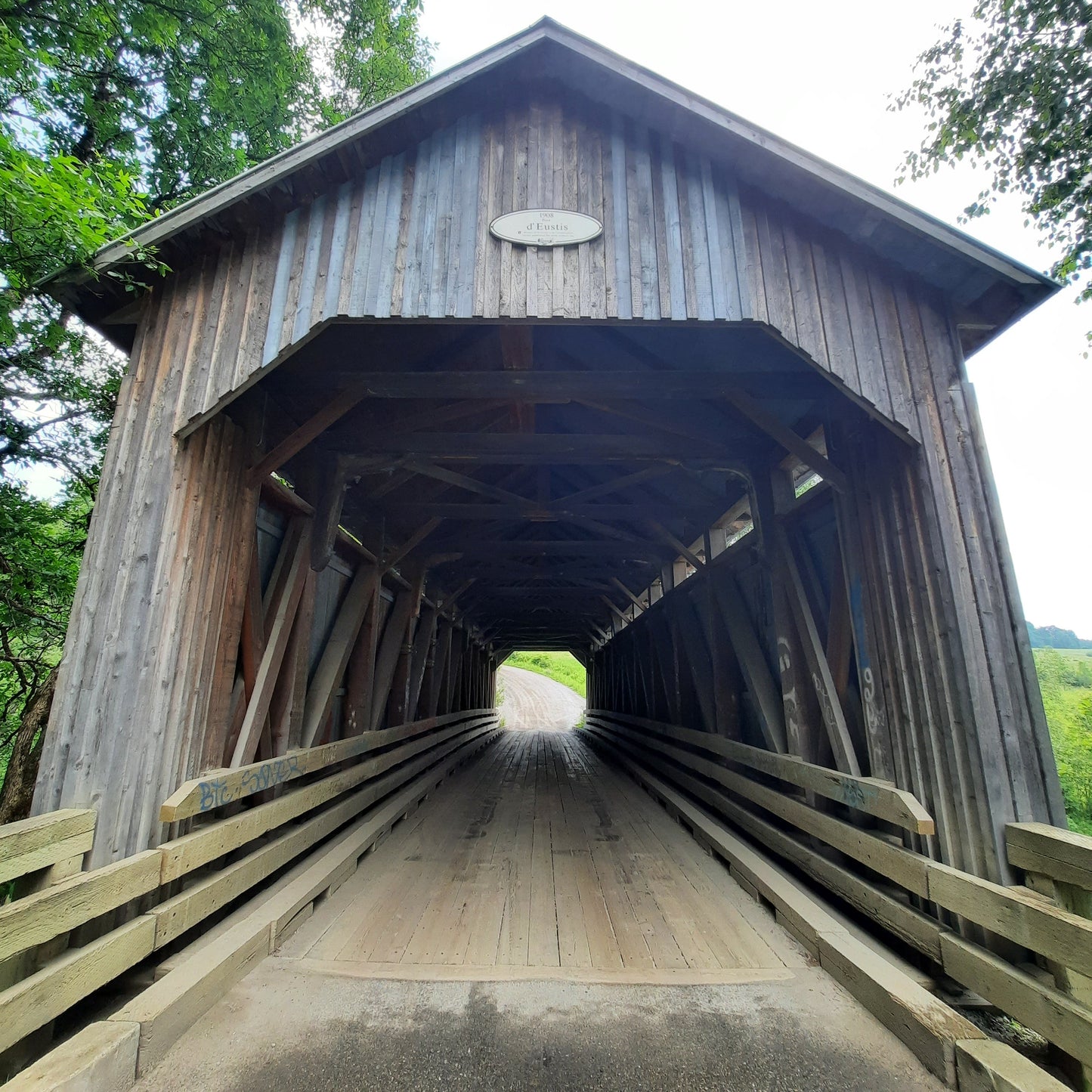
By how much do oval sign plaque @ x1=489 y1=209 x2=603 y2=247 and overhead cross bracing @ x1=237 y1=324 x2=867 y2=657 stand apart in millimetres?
529

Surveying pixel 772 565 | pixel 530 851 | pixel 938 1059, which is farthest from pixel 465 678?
pixel 938 1059

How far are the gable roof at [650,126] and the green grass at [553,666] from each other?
4742 centimetres

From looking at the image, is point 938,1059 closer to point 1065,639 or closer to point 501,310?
point 501,310

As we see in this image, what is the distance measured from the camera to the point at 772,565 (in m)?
4.79

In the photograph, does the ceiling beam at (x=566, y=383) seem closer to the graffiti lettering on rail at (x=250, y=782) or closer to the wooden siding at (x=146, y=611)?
the wooden siding at (x=146, y=611)

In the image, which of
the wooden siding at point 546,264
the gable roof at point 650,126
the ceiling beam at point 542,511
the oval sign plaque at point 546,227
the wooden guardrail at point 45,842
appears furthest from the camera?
the ceiling beam at point 542,511

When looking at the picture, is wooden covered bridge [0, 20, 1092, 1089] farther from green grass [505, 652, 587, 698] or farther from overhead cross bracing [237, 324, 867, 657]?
green grass [505, 652, 587, 698]

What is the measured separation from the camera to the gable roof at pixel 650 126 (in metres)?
3.16

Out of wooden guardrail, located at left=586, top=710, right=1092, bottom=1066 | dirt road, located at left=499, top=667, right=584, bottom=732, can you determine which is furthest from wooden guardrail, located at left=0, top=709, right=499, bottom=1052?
dirt road, located at left=499, top=667, right=584, bottom=732

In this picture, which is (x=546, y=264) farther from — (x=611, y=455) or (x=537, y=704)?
(x=537, y=704)

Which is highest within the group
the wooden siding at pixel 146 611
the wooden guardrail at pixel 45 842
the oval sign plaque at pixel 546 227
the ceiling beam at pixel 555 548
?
the oval sign plaque at pixel 546 227

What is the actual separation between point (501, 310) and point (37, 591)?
4.76m

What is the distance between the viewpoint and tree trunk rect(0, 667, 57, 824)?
4.33m

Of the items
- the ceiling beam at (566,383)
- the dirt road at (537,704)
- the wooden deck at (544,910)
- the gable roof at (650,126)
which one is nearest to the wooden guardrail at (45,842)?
the wooden deck at (544,910)
